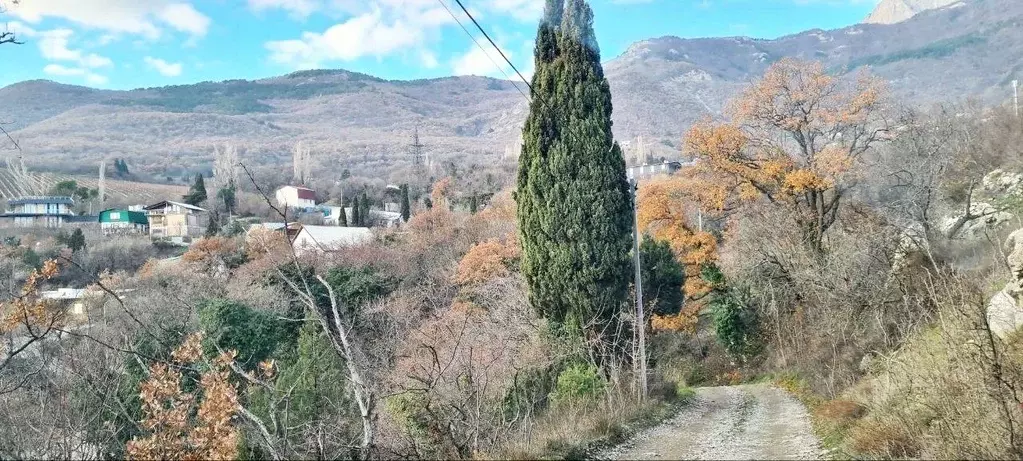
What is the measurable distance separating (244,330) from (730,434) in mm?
16756

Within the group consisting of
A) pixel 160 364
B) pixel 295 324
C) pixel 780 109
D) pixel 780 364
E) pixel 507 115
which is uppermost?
pixel 507 115

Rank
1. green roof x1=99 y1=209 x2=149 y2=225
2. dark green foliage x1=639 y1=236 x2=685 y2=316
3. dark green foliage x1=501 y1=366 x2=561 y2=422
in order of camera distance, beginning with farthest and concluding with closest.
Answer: green roof x1=99 y1=209 x2=149 y2=225 < dark green foliage x1=639 y1=236 x2=685 y2=316 < dark green foliage x1=501 y1=366 x2=561 y2=422

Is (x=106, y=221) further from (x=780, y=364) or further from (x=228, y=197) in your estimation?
(x=780, y=364)

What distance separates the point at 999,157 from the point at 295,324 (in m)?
23.9

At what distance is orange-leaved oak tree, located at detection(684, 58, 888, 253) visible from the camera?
20750 millimetres

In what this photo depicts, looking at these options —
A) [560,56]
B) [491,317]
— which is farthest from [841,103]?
[491,317]

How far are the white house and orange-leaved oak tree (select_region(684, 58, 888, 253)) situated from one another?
2076 centimetres

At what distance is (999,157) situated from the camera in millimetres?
21062

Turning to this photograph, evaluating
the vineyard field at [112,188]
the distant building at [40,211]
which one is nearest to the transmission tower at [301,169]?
the vineyard field at [112,188]

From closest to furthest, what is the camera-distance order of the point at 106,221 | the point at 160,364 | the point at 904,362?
the point at 160,364
the point at 904,362
the point at 106,221

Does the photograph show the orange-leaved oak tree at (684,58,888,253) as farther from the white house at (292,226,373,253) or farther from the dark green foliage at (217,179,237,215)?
the dark green foliage at (217,179,237,215)

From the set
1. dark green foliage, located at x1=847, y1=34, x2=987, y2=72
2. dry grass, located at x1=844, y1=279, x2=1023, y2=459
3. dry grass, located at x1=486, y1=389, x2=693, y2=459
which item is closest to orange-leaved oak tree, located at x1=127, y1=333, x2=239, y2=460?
dry grass, located at x1=486, y1=389, x2=693, y2=459

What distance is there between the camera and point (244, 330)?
21969 mm

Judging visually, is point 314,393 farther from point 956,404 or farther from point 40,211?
point 40,211
